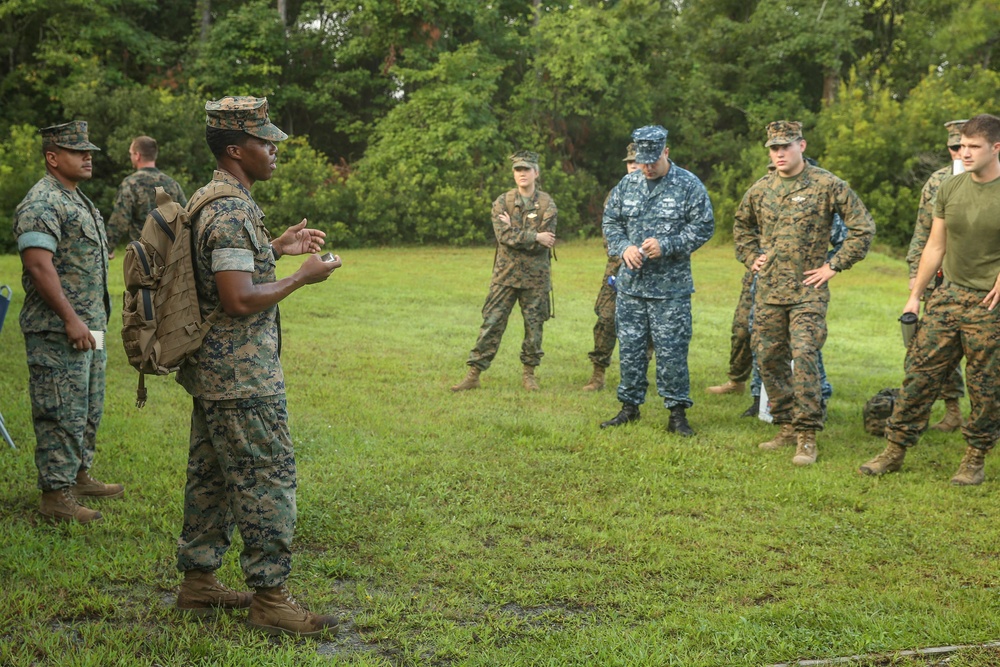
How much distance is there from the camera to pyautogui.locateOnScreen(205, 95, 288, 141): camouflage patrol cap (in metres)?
3.80

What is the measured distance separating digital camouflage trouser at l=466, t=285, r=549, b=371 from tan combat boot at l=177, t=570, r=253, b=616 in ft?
16.9

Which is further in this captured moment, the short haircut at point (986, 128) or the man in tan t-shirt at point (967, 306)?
the man in tan t-shirt at point (967, 306)

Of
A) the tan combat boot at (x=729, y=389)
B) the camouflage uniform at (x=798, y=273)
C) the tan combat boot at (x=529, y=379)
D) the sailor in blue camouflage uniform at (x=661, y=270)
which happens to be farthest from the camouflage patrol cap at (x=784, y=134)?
the tan combat boot at (x=529, y=379)

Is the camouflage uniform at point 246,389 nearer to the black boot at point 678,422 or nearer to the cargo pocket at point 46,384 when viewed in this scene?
the cargo pocket at point 46,384

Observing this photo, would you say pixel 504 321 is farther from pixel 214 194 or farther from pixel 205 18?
pixel 205 18

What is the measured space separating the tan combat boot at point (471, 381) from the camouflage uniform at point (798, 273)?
286 centimetres

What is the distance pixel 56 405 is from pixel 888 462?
203 inches

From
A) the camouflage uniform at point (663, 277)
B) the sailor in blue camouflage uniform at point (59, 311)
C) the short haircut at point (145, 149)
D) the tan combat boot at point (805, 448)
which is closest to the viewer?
the sailor in blue camouflage uniform at point (59, 311)

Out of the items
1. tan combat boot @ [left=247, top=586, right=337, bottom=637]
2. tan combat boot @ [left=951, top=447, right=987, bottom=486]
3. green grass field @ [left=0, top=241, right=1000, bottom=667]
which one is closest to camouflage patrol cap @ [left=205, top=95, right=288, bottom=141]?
tan combat boot @ [left=247, top=586, right=337, bottom=637]

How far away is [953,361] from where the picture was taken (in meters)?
6.27

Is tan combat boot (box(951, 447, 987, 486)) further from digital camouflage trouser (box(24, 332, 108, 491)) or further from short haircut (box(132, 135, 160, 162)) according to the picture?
short haircut (box(132, 135, 160, 162))

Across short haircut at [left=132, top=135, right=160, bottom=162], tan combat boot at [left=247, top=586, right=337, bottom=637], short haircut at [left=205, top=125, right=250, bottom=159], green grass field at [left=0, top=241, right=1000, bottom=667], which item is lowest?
green grass field at [left=0, top=241, right=1000, bottom=667]

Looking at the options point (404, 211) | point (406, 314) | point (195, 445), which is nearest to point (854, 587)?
point (195, 445)

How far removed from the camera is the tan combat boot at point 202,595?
4.17 metres
